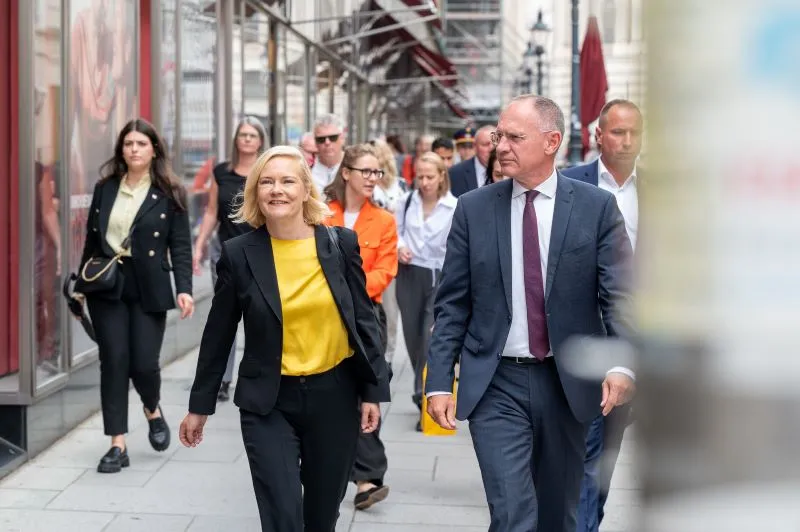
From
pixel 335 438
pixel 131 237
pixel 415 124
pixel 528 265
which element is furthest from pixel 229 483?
pixel 415 124

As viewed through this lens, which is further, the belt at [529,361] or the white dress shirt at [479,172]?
the white dress shirt at [479,172]

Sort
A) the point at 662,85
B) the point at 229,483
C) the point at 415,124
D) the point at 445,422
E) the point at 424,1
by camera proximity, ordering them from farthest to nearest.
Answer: the point at 415,124, the point at 424,1, the point at 229,483, the point at 445,422, the point at 662,85

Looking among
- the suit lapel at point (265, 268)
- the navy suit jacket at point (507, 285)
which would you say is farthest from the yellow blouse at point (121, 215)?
the navy suit jacket at point (507, 285)

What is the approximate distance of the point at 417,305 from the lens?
8.39 meters

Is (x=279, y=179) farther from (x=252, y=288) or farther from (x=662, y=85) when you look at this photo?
(x=662, y=85)

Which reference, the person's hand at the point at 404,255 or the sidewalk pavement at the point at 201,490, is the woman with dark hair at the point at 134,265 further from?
the person's hand at the point at 404,255

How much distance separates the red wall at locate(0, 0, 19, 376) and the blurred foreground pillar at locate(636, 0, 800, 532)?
6.55 meters

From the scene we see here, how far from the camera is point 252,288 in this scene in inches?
162

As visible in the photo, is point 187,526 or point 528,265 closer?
point 528,265

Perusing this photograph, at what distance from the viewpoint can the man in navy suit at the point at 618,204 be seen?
16.6 feet

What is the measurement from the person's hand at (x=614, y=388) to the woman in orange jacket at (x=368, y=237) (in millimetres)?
2350

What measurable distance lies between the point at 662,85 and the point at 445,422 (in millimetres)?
3082

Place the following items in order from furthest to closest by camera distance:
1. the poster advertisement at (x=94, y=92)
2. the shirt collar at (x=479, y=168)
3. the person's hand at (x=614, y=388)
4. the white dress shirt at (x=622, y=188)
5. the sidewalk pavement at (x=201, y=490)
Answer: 1. the shirt collar at (x=479, y=168)
2. the poster advertisement at (x=94, y=92)
3. the sidewalk pavement at (x=201, y=490)
4. the white dress shirt at (x=622, y=188)
5. the person's hand at (x=614, y=388)

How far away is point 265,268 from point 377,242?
85.7 inches
